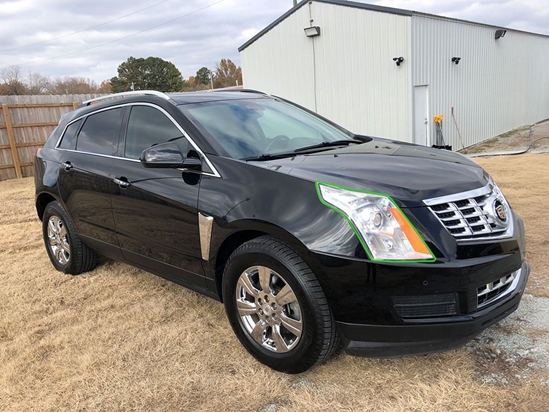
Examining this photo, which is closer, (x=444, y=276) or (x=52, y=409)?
(x=444, y=276)

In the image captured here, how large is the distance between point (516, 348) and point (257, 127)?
230 cm

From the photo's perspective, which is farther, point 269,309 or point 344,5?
point 344,5

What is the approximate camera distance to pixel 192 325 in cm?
347

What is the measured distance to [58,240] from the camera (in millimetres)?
4797

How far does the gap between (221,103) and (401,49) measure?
1031 cm

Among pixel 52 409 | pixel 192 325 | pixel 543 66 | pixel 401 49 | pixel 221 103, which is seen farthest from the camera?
pixel 543 66

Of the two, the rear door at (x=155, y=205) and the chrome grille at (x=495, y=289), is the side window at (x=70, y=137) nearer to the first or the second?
the rear door at (x=155, y=205)

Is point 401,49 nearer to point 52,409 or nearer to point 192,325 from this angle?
point 192,325

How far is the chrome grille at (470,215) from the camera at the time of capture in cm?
239

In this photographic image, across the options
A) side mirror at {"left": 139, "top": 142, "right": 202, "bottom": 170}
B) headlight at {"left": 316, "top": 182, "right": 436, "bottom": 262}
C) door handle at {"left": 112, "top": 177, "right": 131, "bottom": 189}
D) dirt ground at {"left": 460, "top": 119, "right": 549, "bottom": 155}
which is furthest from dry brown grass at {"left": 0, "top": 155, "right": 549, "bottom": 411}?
dirt ground at {"left": 460, "top": 119, "right": 549, "bottom": 155}

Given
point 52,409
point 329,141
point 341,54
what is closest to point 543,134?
point 341,54

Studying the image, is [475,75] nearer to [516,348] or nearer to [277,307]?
[516,348]

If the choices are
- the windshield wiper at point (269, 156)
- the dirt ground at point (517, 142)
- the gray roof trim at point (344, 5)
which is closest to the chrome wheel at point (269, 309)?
the windshield wiper at point (269, 156)

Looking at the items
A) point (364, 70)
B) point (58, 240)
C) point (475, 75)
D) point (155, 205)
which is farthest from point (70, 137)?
→ point (475, 75)
